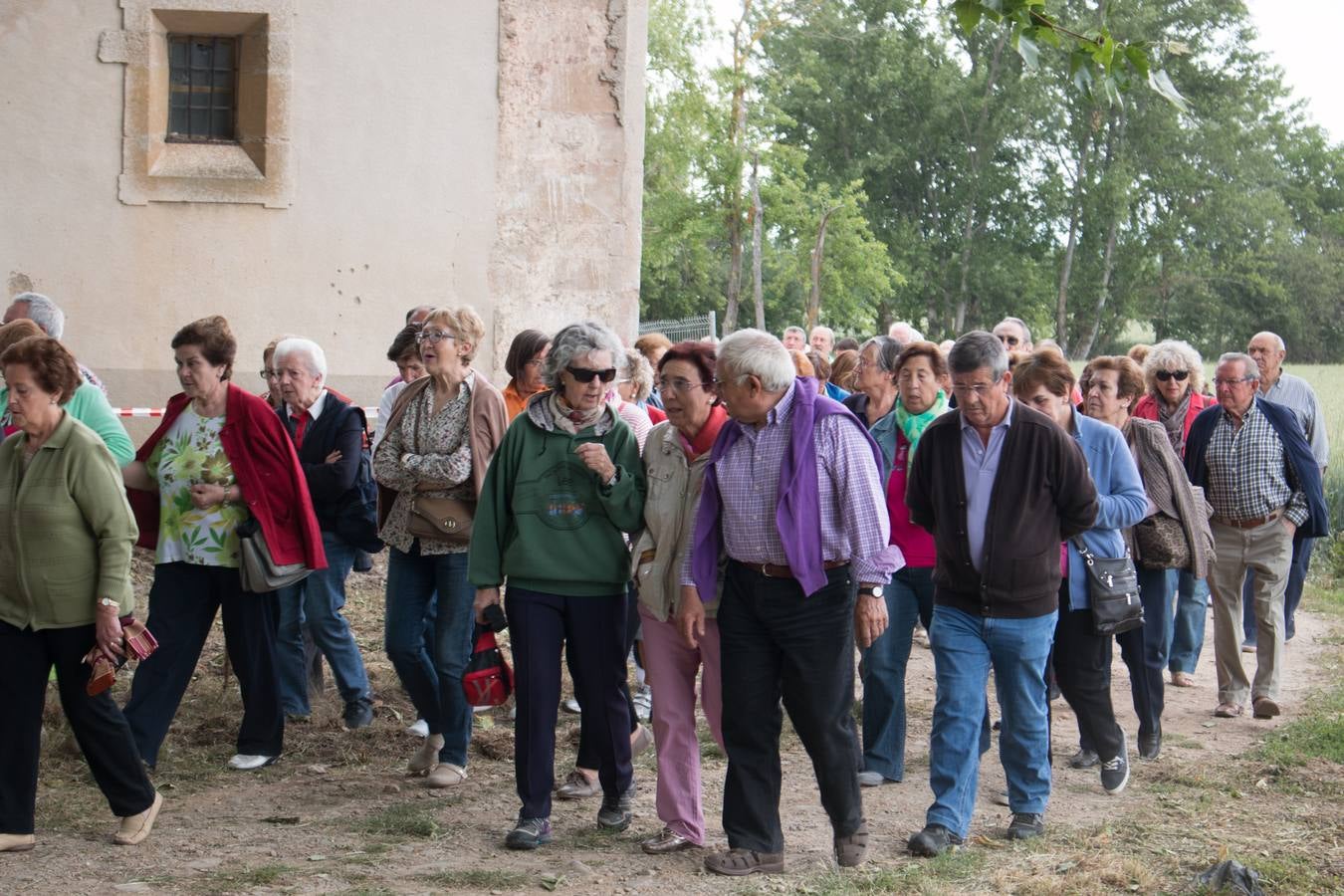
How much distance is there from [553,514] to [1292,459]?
4.97m

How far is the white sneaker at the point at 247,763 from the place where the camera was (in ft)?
23.2

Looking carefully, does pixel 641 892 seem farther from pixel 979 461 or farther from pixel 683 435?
pixel 979 461

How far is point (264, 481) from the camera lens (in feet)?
22.4

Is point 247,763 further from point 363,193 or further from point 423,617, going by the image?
point 363,193

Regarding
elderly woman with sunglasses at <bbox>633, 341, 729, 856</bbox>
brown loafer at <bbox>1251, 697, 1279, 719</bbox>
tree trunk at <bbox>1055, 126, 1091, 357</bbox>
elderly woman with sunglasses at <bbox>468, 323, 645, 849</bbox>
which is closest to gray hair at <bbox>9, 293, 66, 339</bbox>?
elderly woman with sunglasses at <bbox>468, 323, 645, 849</bbox>

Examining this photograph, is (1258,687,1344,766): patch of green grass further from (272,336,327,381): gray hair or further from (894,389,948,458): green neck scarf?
(272,336,327,381): gray hair

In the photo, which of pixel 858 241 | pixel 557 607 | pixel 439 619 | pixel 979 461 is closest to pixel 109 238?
pixel 439 619

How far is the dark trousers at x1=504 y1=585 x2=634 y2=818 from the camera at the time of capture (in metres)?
5.87

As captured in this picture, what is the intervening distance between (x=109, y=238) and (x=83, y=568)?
305 inches

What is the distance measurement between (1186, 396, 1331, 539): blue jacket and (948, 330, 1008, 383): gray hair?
11.5 feet

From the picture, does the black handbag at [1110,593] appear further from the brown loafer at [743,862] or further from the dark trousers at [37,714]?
the dark trousers at [37,714]

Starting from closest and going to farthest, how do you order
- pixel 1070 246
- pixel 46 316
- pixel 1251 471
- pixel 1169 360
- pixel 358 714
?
1. pixel 358 714
2. pixel 46 316
3. pixel 1251 471
4. pixel 1169 360
5. pixel 1070 246

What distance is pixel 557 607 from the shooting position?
5930 mm

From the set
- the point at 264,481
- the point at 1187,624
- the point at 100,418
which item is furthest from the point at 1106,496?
the point at 100,418
